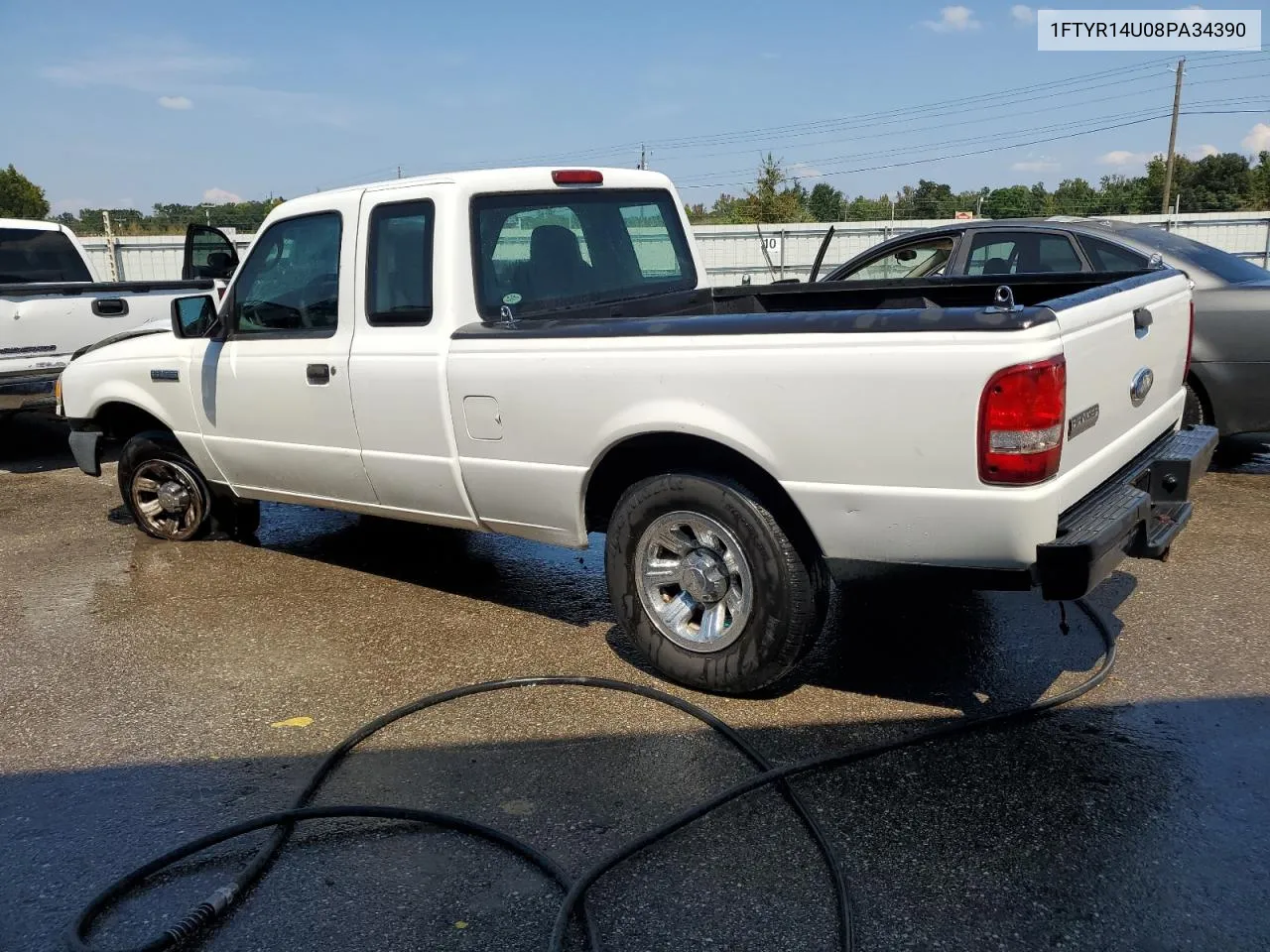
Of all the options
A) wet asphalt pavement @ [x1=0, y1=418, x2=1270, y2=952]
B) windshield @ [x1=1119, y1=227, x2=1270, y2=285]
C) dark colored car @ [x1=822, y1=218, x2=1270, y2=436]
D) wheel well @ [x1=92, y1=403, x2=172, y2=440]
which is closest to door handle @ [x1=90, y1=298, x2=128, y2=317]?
wheel well @ [x1=92, y1=403, x2=172, y2=440]

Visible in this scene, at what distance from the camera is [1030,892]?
2.83 metres

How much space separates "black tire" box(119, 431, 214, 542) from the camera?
6.30 meters

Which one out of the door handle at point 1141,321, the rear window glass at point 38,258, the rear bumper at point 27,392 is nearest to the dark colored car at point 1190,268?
the door handle at point 1141,321

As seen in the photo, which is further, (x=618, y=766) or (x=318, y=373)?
(x=318, y=373)

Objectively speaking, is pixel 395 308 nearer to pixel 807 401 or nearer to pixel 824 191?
pixel 807 401

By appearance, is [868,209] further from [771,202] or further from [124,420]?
[124,420]

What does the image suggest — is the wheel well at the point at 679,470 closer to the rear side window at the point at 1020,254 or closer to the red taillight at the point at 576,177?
the red taillight at the point at 576,177

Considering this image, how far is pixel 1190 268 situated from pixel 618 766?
5.31m

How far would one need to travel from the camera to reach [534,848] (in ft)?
10.2

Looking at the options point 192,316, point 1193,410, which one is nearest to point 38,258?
point 192,316

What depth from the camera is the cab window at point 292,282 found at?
5.12 meters

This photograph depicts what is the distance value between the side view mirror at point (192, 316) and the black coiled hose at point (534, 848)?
2.75 metres

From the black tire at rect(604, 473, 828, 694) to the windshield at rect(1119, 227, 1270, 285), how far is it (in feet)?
14.6

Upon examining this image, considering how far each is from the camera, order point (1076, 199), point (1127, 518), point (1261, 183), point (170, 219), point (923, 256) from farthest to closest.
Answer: point (1261, 183)
point (1076, 199)
point (170, 219)
point (923, 256)
point (1127, 518)
